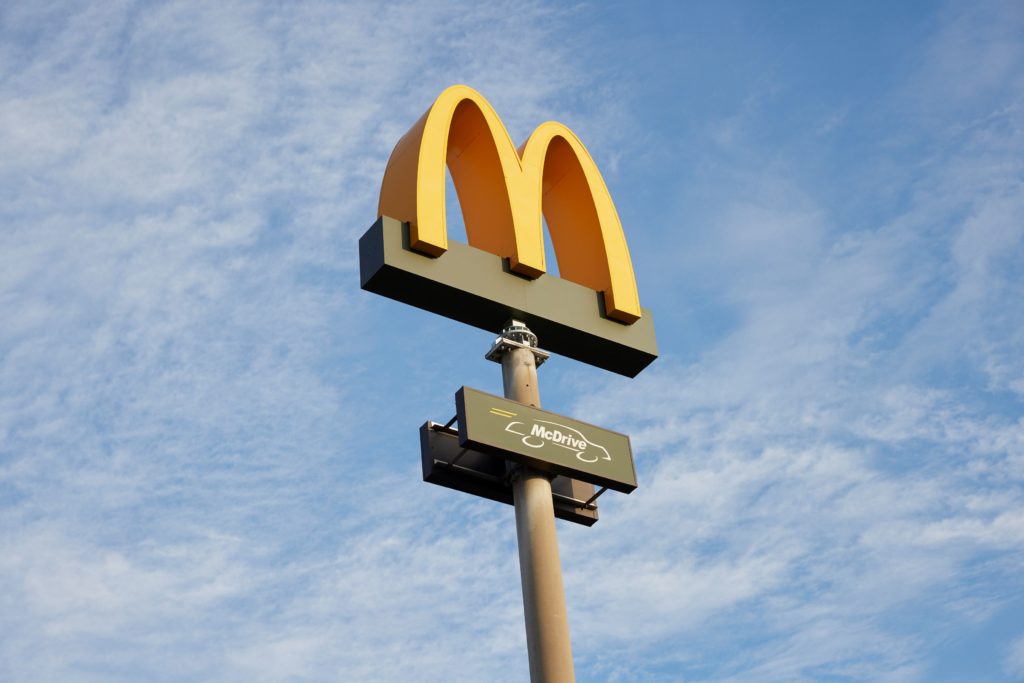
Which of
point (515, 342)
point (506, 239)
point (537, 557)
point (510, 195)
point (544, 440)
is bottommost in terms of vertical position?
point (537, 557)

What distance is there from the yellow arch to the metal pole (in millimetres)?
1392

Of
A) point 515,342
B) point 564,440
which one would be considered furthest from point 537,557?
point 515,342

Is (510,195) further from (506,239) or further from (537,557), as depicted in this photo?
(537,557)

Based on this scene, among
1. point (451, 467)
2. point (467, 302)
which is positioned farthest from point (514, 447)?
point (467, 302)

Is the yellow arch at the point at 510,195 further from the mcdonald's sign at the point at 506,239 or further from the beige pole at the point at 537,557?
the beige pole at the point at 537,557

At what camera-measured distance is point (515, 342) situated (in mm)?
21562

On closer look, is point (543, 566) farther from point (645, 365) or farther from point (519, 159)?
point (519, 159)

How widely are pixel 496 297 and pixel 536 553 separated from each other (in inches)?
150

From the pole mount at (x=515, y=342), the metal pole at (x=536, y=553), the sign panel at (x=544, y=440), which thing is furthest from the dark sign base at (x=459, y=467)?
the pole mount at (x=515, y=342)

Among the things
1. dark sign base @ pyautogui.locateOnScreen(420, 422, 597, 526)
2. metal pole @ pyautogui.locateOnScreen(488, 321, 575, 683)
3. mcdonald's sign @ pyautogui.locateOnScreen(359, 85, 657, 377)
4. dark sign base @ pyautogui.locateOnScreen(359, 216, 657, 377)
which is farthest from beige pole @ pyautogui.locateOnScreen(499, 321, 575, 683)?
mcdonald's sign @ pyautogui.locateOnScreen(359, 85, 657, 377)

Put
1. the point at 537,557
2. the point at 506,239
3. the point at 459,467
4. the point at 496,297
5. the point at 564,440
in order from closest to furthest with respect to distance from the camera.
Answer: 1. the point at 537,557
2. the point at 459,467
3. the point at 564,440
4. the point at 496,297
5. the point at 506,239

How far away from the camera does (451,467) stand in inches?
796

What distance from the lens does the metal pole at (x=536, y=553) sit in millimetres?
18734

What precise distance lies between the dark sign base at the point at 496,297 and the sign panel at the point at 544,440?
1704 mm
